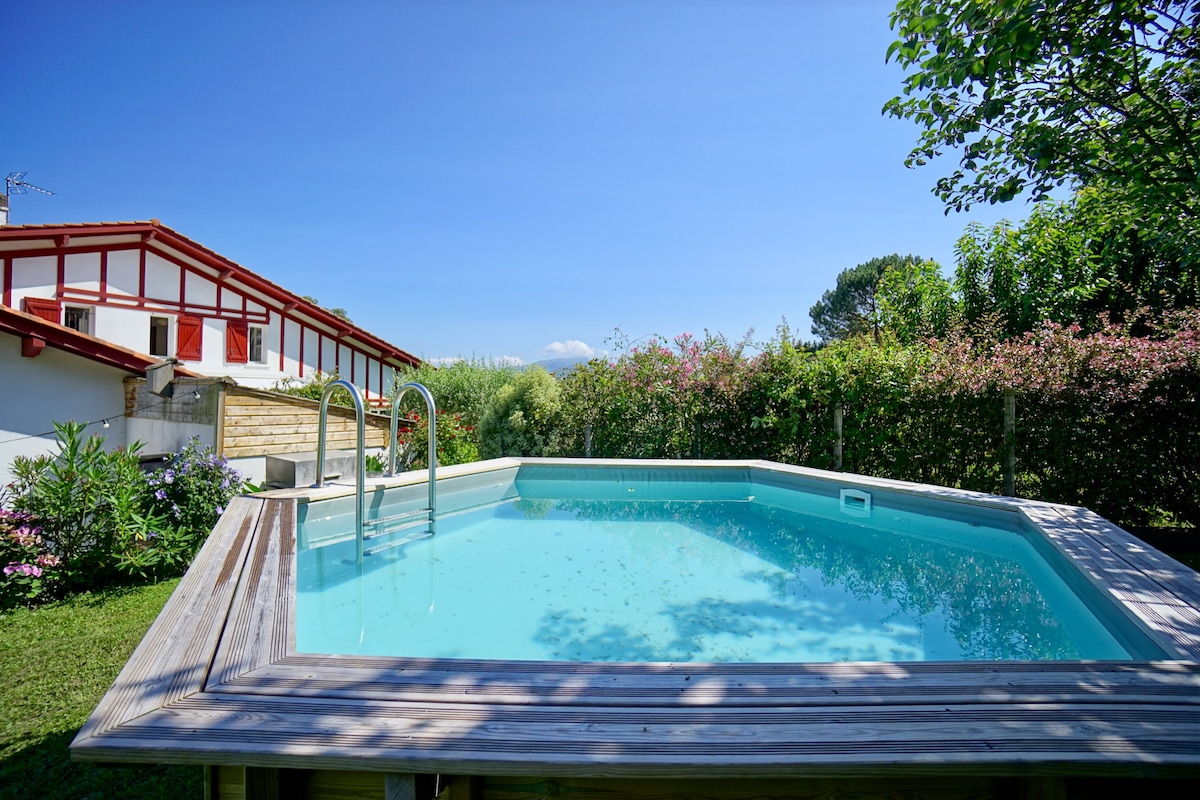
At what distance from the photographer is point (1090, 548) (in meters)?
3.91

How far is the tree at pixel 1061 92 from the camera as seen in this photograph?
4316 millimetres

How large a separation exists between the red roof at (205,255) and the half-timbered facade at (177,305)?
27mm

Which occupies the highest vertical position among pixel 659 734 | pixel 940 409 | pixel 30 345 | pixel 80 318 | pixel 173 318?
pixel 173 318

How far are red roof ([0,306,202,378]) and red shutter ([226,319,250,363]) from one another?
10.1 metres

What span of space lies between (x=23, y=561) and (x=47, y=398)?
14.8 ft

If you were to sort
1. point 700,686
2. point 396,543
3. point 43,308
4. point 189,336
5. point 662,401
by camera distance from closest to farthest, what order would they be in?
point 700,686
point 396,543
point 662,401
point 43,308
point 189,336

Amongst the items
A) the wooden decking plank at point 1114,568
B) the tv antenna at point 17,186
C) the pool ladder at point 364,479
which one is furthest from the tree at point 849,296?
the tv antenna at point 17,186

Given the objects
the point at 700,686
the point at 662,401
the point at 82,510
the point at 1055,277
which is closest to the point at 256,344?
the point at 662,401

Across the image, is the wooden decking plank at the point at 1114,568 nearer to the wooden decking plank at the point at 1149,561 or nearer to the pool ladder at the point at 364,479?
the wooden decking plank at the point at 1149,561

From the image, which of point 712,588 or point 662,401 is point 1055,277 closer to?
point 662,401

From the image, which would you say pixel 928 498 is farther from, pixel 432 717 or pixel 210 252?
pixel 210 252

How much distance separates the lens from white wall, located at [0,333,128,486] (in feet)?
22.9

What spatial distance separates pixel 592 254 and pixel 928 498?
1693cm

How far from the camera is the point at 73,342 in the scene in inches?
288
